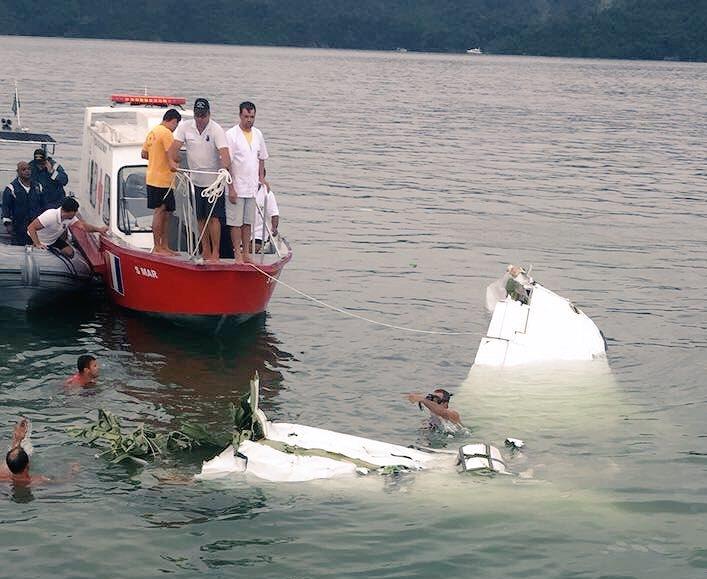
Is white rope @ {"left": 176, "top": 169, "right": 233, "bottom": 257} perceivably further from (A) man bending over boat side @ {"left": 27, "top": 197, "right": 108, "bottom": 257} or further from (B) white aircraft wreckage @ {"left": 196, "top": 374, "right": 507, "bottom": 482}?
(B) white aircraft wreckage @ {"left": 196, "top": 374, "right": 507, "bottom": 482}

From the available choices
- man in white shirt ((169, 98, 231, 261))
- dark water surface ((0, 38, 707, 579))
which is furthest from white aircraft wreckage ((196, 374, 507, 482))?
man in white shirt ((169, 98, 231, 261))

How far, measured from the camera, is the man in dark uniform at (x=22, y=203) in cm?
1995

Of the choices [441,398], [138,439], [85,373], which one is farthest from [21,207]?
[441,398]

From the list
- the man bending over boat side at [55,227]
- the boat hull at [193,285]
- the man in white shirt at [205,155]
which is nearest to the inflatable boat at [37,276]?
the man bending over boat side at [55,227]

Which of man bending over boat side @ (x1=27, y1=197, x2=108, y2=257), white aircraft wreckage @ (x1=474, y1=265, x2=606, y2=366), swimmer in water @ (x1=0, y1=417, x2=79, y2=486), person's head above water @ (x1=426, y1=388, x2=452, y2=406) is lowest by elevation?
swimmer in water @ (x1=0, y1=417, x2=79, y2=486)

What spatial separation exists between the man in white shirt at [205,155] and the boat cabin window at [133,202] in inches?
86.3

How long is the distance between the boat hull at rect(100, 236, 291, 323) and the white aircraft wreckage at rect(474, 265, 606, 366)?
136 inches

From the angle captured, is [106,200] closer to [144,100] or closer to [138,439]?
[144,100]

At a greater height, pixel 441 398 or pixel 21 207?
pixel 21 207

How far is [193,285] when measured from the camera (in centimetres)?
1723

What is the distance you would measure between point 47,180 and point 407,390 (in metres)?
8.26

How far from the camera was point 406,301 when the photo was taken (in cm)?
2112

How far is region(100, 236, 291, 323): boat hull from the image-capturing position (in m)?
17.0

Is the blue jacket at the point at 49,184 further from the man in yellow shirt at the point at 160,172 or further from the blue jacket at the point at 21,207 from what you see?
the man in yellow shirt at the point at 160,172
